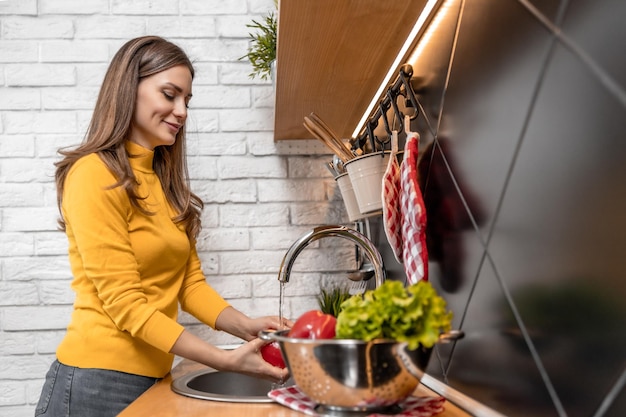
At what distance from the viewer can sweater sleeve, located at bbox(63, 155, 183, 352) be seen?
53.3 inches

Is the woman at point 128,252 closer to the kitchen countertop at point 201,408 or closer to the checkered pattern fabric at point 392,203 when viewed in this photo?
the kitchen countertop at point 201,408

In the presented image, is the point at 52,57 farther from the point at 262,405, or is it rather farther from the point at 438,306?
the point at 438,306

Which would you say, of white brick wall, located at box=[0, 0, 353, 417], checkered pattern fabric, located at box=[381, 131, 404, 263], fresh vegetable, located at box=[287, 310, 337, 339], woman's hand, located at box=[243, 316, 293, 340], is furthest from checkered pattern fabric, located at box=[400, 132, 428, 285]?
white brick wall, located at box=[0, 0, 353, 417]

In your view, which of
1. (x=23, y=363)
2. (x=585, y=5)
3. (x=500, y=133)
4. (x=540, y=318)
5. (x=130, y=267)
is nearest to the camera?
(x=585, y=5)

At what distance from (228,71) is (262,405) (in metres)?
1.36

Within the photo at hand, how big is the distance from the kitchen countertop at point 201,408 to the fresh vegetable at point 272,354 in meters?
0.16

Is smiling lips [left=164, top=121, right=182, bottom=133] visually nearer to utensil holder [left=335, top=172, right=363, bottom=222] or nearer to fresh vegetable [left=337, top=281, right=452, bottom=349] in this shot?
utensil holder [left=335, top=172, right=363, bottom=222]

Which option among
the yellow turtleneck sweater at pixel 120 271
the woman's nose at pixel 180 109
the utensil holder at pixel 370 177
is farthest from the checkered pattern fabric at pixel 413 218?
the woman's nose at pixel 180 109

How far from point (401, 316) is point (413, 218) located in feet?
1.26

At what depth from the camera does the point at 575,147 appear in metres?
0.62

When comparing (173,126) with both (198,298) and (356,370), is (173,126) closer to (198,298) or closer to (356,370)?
(198,298)

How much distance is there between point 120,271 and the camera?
4.48 feet

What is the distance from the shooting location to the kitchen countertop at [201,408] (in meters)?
1.02

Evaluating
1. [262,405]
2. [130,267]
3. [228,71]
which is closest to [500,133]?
[262,405]
